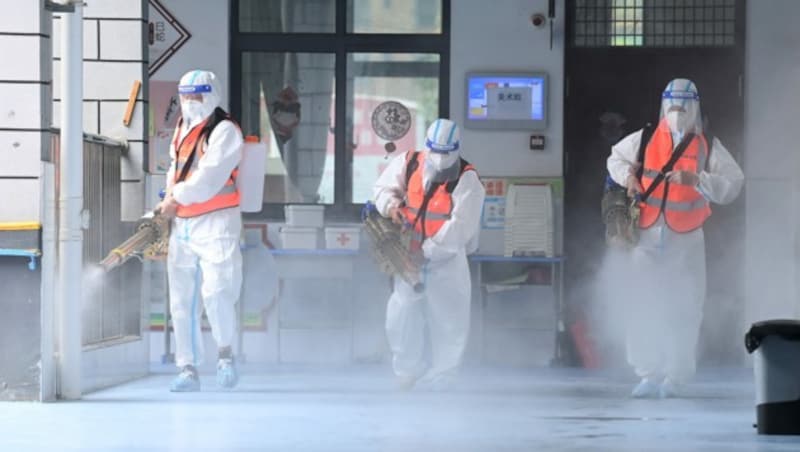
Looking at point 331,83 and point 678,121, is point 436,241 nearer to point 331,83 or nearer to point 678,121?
point 678,121

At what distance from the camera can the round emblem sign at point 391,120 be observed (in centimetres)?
1386

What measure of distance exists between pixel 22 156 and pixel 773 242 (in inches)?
244

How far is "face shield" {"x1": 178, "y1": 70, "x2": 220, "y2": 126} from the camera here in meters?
10.9

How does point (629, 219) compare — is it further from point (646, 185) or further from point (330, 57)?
point (330, 57)

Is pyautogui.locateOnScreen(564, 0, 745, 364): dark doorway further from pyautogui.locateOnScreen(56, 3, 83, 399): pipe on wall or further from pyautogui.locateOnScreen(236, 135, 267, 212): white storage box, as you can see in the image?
pyautogui.locateOnScreen(56, 3, 83, 399): pipe on wall

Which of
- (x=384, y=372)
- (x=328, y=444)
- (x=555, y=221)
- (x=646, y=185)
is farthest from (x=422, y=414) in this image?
(x=555, y=221)

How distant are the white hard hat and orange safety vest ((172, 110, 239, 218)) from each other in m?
1.33

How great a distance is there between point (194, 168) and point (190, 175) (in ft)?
0.19

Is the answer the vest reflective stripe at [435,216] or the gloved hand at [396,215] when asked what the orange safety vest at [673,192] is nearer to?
the vest reflective stripe at [435,216]

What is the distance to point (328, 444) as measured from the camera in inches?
320

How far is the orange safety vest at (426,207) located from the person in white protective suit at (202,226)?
123 centimetres

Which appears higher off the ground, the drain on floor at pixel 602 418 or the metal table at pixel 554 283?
the metal table at pixel 554 283

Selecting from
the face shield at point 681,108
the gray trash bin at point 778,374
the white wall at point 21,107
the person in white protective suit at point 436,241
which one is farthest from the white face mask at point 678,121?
the white wall at point 21,107

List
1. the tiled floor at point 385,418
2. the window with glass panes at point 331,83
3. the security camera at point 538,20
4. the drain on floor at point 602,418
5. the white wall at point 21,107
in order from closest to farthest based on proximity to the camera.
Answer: the tiled floor at point 385,418
the drain on floor at point 602,418
the white wall at point 21,107
the security camera at point 538,20
the window with glass panes at point 331,83
